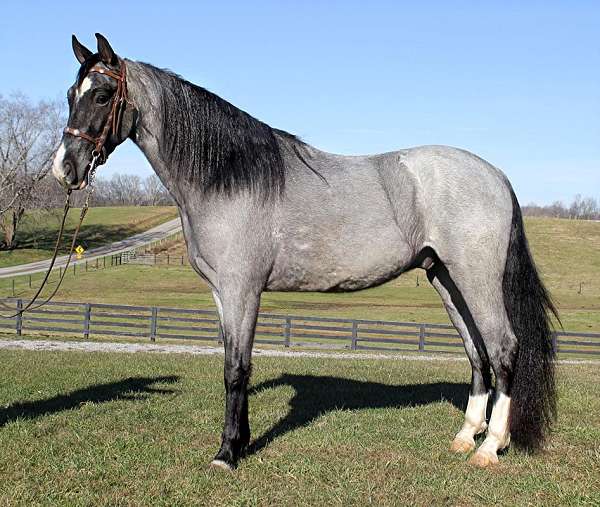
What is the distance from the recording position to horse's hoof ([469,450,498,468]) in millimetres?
5117

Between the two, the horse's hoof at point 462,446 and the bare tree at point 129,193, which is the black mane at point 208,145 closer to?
the horse's hoof at point 462,446

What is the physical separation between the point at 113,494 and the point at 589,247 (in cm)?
6887

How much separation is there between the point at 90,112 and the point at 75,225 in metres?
69.6

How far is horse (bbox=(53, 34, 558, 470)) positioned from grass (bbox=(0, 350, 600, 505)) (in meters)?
0.36

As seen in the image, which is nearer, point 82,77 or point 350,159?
point 82,77

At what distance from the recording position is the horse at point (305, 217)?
4988 mm

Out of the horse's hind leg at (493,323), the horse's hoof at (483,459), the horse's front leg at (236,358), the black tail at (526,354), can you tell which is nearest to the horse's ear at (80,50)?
the horse's front leg at (236,358)

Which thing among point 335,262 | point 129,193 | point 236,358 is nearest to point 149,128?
point 335,262

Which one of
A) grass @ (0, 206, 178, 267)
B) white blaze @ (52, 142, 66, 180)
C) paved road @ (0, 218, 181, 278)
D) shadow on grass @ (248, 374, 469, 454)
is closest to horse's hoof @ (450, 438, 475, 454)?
shadow on grass @ (248, 374, 469, 454)

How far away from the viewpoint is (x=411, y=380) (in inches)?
413

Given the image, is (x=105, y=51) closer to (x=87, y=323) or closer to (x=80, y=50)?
(x=80, y=50)

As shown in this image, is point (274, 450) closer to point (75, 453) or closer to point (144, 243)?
point (75, 453)

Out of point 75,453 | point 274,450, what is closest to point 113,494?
point 75,453

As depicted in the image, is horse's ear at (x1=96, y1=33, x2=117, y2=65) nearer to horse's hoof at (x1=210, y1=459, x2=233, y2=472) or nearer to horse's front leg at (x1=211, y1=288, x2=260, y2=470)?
horse's front leg at (x1=211, y1=288, x2=260, y2=470)
